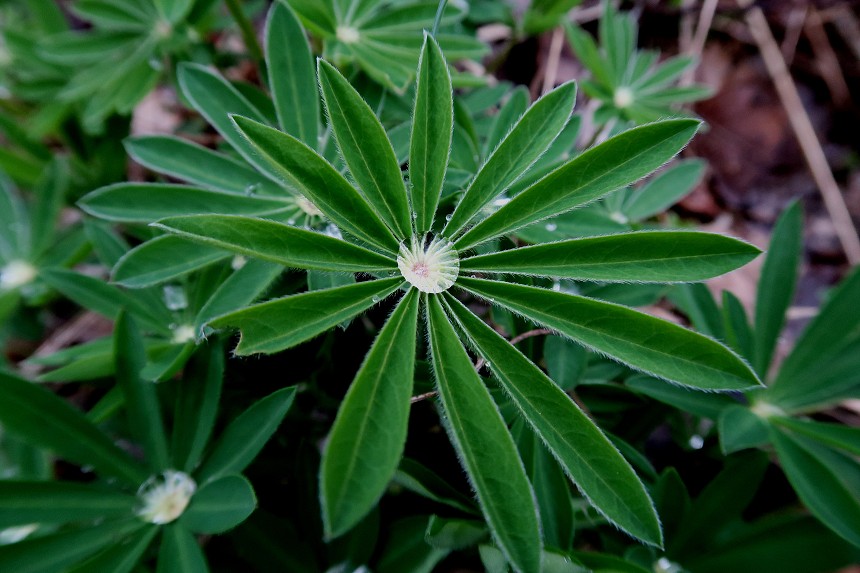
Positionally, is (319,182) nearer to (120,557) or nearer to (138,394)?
(138,394)

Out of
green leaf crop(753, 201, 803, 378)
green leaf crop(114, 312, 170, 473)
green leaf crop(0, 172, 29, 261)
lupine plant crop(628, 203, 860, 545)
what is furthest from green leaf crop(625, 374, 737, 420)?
green leaf crop(0, 172, 29, 261)

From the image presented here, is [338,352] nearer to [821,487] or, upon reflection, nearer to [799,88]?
[821,487]

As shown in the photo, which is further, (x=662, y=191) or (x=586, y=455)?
(x=662, y=191)

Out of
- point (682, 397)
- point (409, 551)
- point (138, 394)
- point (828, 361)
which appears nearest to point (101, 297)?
point (138, 394)

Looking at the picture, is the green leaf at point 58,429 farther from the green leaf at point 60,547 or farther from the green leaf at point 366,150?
the green leaf at point 366,150

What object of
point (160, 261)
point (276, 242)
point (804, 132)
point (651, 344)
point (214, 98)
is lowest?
point (651, 344)

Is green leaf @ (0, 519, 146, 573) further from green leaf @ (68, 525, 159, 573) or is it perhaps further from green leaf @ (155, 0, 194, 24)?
green leaf @ (155, 0, 194, 24)

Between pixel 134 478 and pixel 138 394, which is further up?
pixel 138 394
